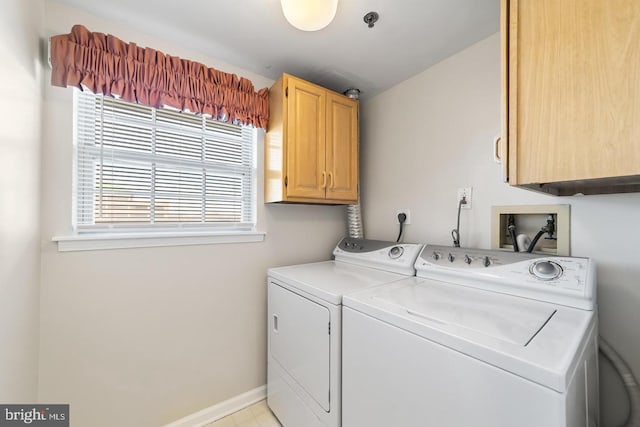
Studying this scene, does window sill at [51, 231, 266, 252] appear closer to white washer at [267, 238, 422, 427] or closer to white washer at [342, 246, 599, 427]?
white washer at [267, 238, 422, 427]

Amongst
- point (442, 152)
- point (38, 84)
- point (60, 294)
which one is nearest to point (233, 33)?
point (38, 84)

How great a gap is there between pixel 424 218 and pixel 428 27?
1217 millimetres

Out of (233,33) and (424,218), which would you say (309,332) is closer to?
(424,218)

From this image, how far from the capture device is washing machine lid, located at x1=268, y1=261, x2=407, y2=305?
1.32 meters

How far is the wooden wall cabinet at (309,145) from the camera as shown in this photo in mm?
1756

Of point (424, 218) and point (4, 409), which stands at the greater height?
point (424, 218)

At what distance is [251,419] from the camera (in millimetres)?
1716

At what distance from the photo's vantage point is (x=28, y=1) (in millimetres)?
1043

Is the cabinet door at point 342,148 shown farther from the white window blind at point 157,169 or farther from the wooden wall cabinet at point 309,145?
the white window blind at point 157,169

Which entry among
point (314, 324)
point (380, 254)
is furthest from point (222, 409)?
point (380, 254)

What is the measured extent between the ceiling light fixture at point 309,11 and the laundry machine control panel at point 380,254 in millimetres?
1354

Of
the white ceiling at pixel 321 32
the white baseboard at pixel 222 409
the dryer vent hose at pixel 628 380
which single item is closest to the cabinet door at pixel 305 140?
the white ceiling at pixel 321 32

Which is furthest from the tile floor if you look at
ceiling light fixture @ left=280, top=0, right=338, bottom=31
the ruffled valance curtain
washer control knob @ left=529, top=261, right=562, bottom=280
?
ceiling light fixture @ left=280, top=0, right=338, bottom=31

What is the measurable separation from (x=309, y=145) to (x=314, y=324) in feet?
3.90
